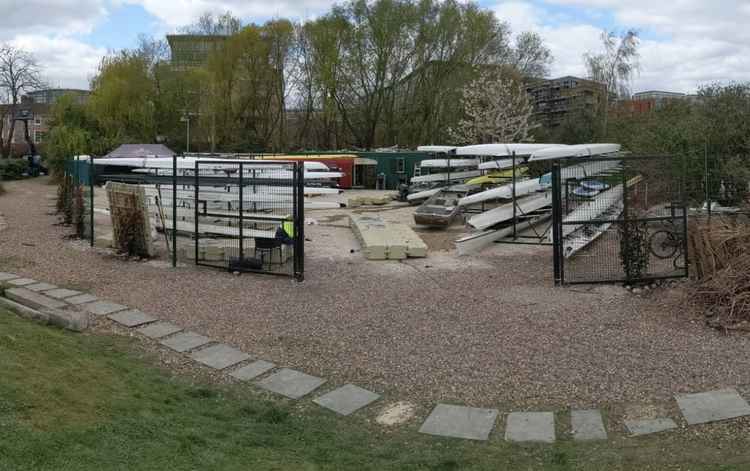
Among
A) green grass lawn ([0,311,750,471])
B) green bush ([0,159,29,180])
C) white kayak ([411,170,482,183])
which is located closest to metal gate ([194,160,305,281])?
green grass lawn ([0,311,750,471])

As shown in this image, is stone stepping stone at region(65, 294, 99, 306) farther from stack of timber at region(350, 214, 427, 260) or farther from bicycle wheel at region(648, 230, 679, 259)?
bicycle wheel at region(648, 230, 679, 259)

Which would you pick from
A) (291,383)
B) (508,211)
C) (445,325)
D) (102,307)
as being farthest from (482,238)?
(291,383)

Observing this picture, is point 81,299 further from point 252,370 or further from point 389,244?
point 389,244

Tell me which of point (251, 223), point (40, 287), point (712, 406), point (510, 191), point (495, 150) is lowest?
point (712, 406)

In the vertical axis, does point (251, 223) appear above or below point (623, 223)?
below

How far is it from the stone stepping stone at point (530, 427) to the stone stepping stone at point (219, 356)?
300cm

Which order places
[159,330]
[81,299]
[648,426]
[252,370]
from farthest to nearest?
[81,299]
[159,330]
[252,370]
[648,426]

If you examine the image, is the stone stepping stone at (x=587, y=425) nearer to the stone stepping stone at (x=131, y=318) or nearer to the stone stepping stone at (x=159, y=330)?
the stone stepping stone at (x=159, y=330)

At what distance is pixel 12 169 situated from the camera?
154ft

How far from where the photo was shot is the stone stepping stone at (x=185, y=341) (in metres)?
7.64

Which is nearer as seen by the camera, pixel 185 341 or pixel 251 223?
pixel 185 341

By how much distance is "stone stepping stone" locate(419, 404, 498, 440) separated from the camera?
5441 millimetres

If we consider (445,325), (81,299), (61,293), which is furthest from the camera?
(61,293)

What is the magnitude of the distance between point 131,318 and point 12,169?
4415cm
